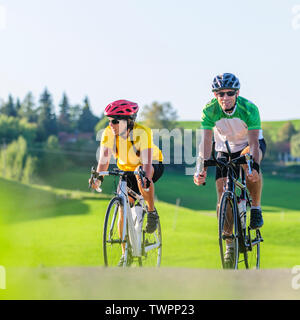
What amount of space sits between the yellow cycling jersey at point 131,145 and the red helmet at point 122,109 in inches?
5.2

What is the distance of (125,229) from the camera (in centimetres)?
539

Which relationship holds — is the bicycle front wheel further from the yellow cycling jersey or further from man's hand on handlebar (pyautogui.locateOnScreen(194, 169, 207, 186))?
man's hand on handlebar (pyautogui.locateOnScreen(194, 169, 207, 186))

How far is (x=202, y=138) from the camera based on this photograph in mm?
5727

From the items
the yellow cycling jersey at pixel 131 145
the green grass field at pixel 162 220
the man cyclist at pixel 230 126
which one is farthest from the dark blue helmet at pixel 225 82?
the green grass field at pixel 162 220

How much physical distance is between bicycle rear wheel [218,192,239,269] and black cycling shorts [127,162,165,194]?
0.70 meters

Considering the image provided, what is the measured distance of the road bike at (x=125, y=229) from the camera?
17.3 ft

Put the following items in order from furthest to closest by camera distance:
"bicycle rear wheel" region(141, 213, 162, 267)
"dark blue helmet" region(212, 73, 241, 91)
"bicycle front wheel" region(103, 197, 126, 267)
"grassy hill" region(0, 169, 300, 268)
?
"grassy hill" region(0, 169, 300, 268), "bicycle rear wheel" region(141, 213, 162, 267), "dark blue helmet" region(212, 73, 241, 91), "bicycle front wheel" region(103, 197, 126, 267)

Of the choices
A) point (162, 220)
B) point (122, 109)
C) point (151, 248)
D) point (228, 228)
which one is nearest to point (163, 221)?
point (162, 220)

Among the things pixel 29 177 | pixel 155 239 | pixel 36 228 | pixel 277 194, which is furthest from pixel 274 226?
pixel 155 239

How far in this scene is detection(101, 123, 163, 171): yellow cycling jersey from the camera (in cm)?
525

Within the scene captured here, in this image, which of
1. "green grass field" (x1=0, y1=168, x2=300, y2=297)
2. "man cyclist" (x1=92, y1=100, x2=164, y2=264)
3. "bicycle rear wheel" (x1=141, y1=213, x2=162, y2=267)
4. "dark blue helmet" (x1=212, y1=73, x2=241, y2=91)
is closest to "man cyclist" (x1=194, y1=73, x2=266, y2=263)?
"dark blue helmet" (x1=212, y1=73, x2=241, y2=91)

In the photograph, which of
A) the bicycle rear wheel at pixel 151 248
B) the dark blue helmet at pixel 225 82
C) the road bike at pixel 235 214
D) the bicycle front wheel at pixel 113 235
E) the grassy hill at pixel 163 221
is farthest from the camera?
the grassy hill at pixel 163 221

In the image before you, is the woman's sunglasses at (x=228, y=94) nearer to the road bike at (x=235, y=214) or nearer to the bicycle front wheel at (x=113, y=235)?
the road bike at (x=235, y=214)
